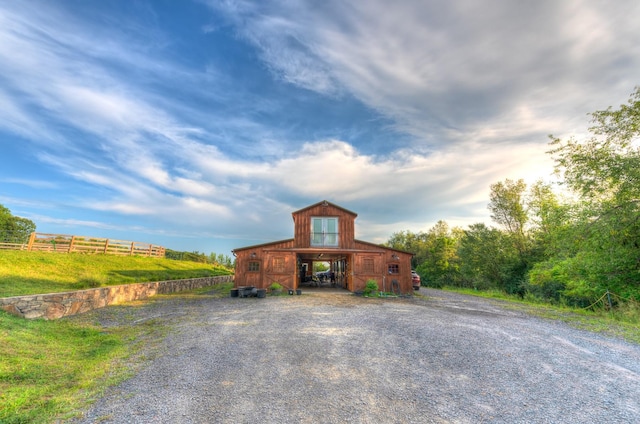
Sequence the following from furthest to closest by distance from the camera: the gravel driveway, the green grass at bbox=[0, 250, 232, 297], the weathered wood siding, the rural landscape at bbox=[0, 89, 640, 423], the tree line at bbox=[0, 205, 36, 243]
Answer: the tree line at bbox=[0, 205, 36, 243], the weathered wood siding, the green grass at bbox=[0, 250, 232, 297], the rural landscape at bbox=[0, 89, 640, 423], the gravel driveway

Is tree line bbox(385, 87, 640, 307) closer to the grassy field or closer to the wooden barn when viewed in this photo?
the wooden barn

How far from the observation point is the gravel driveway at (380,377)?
371 centimetres

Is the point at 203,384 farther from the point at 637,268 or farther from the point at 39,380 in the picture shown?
the point at 637,268

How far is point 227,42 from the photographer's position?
13.4 metres

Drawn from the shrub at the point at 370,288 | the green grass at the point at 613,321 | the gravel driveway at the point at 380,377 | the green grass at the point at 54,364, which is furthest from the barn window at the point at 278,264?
the green grass at the point at 613,321

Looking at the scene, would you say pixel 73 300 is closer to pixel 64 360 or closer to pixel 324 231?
pixel 64 360

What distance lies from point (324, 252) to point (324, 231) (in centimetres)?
151

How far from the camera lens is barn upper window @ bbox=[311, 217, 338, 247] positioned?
18266 mm

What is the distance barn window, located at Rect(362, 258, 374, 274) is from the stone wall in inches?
522

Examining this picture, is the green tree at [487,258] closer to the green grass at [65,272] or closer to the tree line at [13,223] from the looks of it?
the green grass at [65,272]

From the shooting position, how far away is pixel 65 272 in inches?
541

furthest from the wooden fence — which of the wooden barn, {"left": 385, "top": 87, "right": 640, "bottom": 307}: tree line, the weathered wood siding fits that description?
{"left": 385, "top": 87, "right": 640, "bottom": 307}: tree line

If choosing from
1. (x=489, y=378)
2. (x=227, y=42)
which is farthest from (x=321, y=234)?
(x=489, y=378)

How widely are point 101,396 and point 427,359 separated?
5.98m
